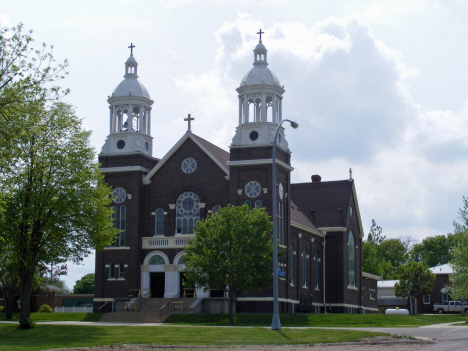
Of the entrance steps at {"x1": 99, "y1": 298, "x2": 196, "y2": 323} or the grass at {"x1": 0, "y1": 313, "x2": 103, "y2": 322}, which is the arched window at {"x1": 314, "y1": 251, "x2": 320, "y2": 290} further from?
the grass at {"x1": 0, "y1": 313, "x2": 103, "y2": 322}

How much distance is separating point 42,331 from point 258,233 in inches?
559

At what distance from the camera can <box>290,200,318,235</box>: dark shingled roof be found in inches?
2309

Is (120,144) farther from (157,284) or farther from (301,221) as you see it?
(301,221)

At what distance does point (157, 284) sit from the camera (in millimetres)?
54469

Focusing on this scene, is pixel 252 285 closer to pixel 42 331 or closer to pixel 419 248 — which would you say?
pixel 42 331

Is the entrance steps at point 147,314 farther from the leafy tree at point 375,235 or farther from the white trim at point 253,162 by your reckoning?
the leafy tree at point 375,235

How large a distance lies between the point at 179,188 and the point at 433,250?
80886 mm

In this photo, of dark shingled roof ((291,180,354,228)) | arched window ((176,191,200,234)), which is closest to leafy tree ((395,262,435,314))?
dark shingled roof ((291,180,354,228))

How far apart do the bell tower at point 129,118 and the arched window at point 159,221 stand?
16.1ft

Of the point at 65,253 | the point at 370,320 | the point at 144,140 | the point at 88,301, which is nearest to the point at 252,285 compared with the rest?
the point at 370,320

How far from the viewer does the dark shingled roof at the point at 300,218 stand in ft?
192

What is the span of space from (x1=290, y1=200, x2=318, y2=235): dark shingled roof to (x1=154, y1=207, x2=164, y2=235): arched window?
34.0 feet

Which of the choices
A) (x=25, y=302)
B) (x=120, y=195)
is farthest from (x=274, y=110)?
(x=25, y=302)

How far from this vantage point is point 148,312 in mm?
48031
